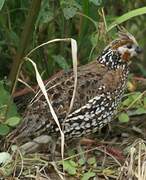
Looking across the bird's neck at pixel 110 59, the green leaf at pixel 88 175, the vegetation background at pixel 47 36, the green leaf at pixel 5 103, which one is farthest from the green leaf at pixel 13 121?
the bird's neck at pixel 110 59

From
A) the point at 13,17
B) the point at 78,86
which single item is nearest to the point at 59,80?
the point at 78,86

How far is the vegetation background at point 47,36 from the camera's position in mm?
4652

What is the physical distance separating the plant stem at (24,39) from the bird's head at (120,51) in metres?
0.46

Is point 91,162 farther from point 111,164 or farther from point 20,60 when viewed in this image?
point 20,60

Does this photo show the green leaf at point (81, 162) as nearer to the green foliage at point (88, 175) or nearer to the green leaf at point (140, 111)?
the green foliage at point (88, 175)

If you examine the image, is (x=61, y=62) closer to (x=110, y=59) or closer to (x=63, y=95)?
(x=110, y=59)

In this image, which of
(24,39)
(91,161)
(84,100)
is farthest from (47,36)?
(91,161)

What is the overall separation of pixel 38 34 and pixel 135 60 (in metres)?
1.29

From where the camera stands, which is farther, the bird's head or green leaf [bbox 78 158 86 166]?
the bird's head

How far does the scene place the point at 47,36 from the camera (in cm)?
528

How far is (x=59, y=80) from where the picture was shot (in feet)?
15.2

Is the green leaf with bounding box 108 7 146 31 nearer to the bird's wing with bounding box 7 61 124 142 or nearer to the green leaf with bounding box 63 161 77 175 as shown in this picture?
the bird's wing with bounding box 7 61 124 142

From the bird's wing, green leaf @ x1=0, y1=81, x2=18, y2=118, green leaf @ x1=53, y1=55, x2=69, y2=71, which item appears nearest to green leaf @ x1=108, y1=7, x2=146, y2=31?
the bird's wing

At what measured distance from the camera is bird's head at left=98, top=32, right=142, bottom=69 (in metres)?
4.71
